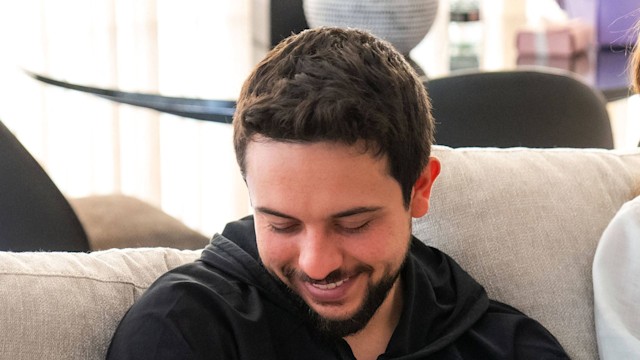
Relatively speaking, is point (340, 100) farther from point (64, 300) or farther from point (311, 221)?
point (64, 300)

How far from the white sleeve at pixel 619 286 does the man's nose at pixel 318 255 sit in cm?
51

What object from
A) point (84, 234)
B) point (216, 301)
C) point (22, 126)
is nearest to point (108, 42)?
point (22, 126)

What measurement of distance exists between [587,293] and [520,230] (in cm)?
14

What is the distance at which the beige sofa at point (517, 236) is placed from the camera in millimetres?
1380

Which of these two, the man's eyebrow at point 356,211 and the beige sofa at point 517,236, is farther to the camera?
the beige sofa at point 517,236

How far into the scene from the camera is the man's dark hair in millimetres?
1249

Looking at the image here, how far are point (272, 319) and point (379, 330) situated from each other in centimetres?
19

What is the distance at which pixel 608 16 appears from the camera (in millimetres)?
3010

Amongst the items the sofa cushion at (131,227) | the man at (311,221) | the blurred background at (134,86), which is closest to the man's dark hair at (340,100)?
the man at (311,221)

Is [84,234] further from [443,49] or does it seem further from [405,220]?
[443,49]

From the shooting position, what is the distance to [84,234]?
2025 mm

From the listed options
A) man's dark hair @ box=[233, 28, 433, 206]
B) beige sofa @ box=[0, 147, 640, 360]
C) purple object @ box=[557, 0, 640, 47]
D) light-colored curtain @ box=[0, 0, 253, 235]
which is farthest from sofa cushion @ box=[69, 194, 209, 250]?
purple object @ box=[557, 0, 640, 47]

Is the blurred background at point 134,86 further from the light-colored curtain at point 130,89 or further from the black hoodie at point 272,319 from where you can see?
the black hoodie at point 272,319

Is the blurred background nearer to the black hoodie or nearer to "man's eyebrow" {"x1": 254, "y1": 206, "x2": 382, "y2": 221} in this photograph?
the black hoodie
